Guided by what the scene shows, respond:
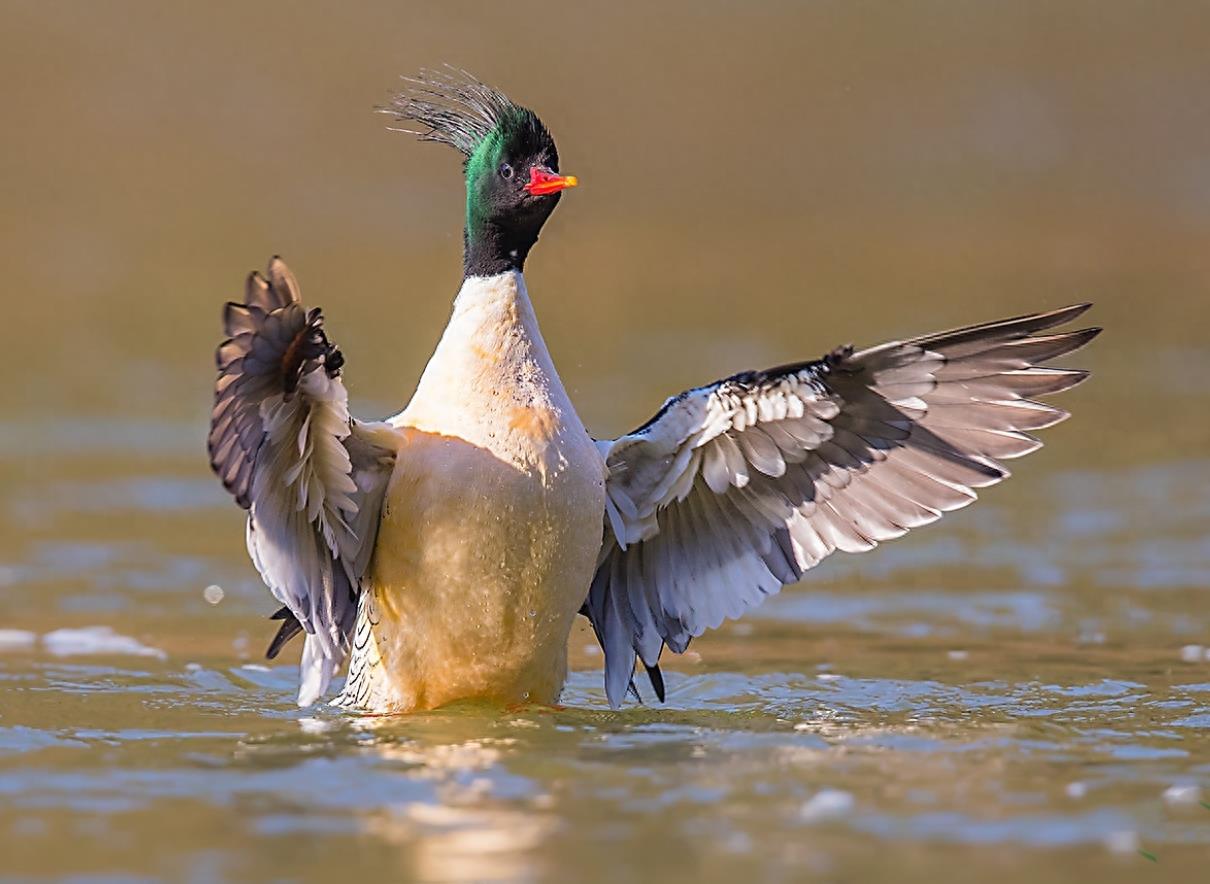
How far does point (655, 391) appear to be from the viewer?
14727 millimetres

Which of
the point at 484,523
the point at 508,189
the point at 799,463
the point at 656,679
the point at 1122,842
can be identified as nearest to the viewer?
the point at 1122,842

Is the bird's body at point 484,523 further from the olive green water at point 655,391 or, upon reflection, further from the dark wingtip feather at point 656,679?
the dark wingtip feather at point 656,679

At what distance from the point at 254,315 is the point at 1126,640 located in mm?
5003

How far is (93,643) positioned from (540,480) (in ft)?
10.3

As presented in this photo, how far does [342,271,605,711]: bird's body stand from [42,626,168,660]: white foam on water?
2134 mm

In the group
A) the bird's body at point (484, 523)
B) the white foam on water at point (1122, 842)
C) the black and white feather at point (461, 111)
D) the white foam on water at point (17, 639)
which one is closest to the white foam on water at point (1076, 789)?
the white foam on water at point (1122, 842)

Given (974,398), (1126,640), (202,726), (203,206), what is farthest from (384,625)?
(203,206)

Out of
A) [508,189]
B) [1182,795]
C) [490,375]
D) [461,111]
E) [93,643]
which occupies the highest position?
[461,111]

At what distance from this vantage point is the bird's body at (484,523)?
717 centimetres

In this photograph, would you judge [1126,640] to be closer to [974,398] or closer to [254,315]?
[974,398]

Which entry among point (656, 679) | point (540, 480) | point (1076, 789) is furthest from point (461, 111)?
point (1076, 789)

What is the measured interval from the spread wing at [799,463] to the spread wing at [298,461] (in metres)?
0.99

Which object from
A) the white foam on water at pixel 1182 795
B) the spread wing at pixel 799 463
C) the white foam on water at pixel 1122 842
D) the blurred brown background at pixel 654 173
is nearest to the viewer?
the white foam on water at pixel 1122 842

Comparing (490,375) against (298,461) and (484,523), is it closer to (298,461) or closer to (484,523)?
(484,523)
